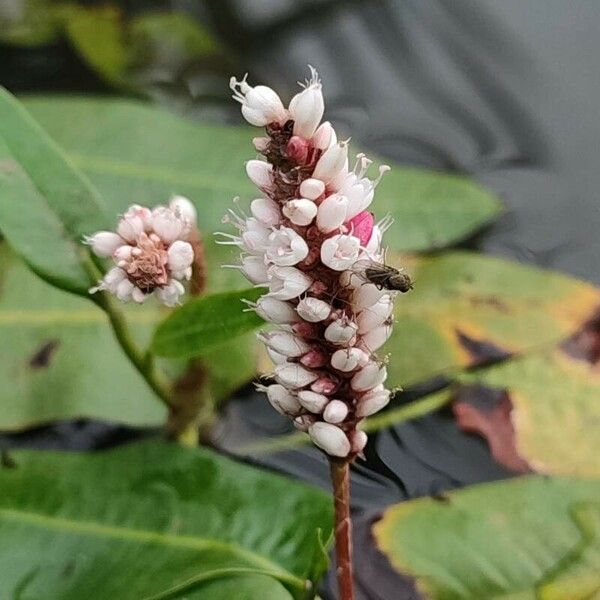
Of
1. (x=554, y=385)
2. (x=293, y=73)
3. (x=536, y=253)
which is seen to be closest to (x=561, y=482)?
(x=554, y=385)

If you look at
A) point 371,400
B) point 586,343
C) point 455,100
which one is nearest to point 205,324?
point 371,400

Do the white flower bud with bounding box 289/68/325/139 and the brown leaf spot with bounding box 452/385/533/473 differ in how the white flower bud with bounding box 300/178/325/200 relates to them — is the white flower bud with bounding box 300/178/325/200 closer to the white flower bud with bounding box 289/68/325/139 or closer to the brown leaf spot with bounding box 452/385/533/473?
the white flower bud with bounding box 289/68/325/139

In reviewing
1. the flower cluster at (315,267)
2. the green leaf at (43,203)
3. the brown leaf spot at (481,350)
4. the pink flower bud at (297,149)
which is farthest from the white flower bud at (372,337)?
the brown leaf spot at (481,350)

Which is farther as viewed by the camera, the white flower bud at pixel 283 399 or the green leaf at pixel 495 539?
the green leaf at pixel 495 539

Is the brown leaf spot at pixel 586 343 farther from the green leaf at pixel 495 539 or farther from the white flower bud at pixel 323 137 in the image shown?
the white flower bud at pixel 323 137

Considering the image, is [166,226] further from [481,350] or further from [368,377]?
[481,350]

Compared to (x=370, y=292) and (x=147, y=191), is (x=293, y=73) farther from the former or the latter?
(x=370, y=292)
